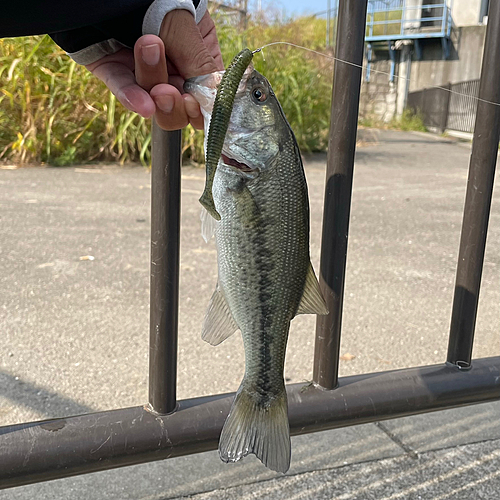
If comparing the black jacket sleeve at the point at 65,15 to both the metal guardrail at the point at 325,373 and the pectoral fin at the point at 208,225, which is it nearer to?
the metal guardrail at the point at 325,373

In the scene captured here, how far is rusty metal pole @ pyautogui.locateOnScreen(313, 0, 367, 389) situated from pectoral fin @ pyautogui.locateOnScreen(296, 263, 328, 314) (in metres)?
0.37

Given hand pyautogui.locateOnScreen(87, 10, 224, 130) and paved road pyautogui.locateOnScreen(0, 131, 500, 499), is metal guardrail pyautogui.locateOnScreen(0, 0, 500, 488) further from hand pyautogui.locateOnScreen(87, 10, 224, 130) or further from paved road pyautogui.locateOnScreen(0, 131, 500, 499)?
paved road pyautogui.locateOnScreen(0, 131, 500, 499)

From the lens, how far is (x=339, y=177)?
1.43 meters

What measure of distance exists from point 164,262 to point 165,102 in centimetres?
39

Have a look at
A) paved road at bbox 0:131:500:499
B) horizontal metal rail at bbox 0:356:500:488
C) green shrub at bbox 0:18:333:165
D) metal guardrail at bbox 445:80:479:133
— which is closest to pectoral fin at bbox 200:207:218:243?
horizontal metal rail at bbox 0:356:500:488

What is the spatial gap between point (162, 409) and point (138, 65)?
2.48 ft

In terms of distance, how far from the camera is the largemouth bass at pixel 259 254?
3.17 ft

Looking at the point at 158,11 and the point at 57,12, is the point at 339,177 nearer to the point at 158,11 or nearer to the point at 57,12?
the point at 158,11

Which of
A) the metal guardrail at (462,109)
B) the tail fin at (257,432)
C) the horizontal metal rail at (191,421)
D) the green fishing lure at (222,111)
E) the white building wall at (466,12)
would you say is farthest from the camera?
the white building wall at (466,12)

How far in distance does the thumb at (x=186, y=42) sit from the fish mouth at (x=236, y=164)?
24 centimetres

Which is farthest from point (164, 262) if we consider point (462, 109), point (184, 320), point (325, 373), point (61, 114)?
point (462, 109)

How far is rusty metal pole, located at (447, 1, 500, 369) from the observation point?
1483 mm

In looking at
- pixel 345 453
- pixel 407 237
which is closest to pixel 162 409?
pixel 345 453

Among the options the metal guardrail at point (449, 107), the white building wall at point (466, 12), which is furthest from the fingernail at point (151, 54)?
the white building wall at point (466, 12)
